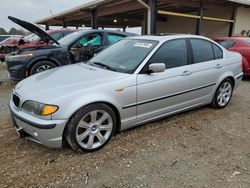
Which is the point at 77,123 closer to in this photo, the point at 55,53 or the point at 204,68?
the point at 204,68

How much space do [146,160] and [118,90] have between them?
3.09 ft

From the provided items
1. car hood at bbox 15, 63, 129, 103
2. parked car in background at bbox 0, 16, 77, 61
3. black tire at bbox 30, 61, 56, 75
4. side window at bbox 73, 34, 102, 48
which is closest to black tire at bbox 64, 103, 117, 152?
car hood at bbox 15, 63, 129, 103

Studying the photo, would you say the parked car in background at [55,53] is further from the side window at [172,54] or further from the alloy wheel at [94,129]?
the alloy wheel at [94,129]

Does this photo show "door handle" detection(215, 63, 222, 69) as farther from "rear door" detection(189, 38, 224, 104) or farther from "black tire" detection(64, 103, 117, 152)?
"black tire" detection(64, 103, 117, 152)

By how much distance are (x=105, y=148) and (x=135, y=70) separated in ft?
3.76

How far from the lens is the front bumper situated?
2.57 m

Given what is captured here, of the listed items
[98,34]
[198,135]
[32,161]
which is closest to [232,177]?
[198,135]

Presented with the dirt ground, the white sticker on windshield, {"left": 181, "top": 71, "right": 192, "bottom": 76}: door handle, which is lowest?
the dirt ground

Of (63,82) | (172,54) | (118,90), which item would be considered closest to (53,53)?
(63,82)

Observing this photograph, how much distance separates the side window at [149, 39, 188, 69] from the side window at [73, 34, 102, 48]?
11.3ft

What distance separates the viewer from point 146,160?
110 inches

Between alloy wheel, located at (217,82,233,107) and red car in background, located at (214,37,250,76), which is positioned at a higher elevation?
red car in background, located at (214,37,250,76)

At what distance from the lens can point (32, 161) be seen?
2746 millimetres

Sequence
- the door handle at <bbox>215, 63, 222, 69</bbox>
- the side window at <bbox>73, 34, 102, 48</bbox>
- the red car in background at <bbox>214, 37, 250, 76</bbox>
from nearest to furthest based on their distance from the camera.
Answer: the door handle at <bbox>215, 63, 222, 69</bbox> < the side window at <bbox>73, 34, 102, 48</bbox> < the red car in background at <bbox>214, 37, 250, 76</bbox>
